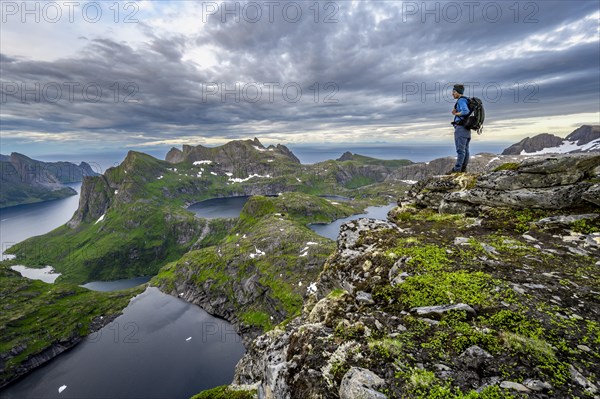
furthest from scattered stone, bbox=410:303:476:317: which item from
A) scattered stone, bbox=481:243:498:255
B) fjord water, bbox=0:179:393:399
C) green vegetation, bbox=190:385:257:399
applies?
fjord water, bbox=0:179:393:399

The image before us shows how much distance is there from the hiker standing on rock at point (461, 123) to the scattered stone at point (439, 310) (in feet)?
54.5

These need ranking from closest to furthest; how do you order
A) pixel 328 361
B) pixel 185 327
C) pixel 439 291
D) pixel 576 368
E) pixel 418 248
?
pixel 576 368 → pixel 328 361 → pixel 439 291 → pixel 418 248 → pixel 185 327

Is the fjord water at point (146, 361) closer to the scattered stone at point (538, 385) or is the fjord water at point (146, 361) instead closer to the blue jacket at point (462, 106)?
the blue jacket at point (462, 106)

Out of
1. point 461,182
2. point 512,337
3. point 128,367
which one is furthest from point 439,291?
point 128,367

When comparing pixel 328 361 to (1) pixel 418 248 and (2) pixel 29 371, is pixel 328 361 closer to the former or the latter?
(1) pixel 418 248

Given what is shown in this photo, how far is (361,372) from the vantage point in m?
8.84

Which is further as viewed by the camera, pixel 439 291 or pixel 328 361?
pixel 439 291

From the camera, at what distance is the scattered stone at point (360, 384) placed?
26.8 feet

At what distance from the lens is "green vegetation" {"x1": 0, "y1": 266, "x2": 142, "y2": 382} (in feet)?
477

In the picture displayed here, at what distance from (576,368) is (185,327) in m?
176

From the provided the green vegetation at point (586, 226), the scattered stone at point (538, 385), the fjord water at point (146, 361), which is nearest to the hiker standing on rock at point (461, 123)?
the green vegetation at point (586, 226)

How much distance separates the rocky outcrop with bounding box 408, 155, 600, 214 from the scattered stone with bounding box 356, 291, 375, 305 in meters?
11.9

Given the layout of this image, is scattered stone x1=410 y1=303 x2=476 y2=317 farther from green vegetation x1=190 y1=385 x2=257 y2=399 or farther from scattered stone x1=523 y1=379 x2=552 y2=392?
green vegetation x1=190 y1=385 x2=257 y2=399

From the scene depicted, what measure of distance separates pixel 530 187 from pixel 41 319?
249375 millimetres
